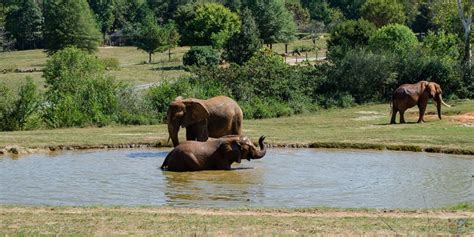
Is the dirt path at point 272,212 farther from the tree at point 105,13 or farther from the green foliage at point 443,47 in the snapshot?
the tree at point 105,13

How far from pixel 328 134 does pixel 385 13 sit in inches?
2825

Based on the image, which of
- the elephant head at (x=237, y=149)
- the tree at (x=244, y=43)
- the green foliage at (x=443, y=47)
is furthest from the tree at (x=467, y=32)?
the elephant head at (x=237, y=149)

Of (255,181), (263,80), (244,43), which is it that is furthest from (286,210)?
(244,43)

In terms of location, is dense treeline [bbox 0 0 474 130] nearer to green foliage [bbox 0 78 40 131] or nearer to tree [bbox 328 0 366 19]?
green foliage [bbox 0 78 40 131]

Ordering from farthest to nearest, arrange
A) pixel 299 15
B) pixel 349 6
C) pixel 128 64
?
pixel 349 6 < pixel 299 15 < pixel 128 64

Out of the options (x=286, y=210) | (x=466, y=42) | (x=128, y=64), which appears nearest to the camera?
(x=286, y=210)

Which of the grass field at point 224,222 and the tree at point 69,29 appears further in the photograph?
the tree at point 69,29

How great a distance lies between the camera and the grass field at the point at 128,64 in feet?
245

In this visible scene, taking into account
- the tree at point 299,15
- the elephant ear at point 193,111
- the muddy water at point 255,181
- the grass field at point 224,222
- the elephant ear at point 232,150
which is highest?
the tree at point 299,15

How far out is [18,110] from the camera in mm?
36156

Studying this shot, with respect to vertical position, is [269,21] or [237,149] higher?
[269,21]

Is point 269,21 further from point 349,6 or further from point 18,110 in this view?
point 18,110

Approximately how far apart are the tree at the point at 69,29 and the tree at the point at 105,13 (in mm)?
34312

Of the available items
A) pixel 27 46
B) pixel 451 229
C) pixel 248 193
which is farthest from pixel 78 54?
pixel 27 46
